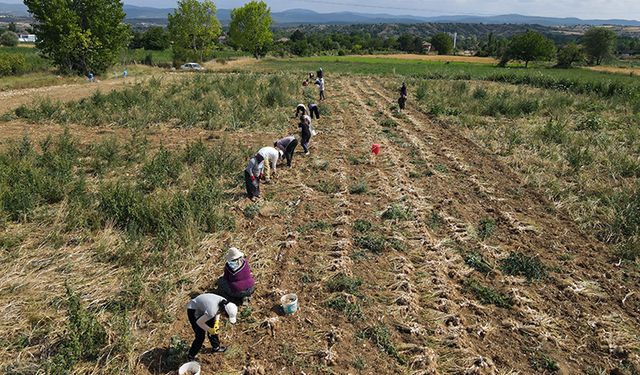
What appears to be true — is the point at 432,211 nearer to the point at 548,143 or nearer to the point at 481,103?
the point at 548,143

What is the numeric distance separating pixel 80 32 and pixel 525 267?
31.3m

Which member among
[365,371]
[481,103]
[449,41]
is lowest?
[365,371]

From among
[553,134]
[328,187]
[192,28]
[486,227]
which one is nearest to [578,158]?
[553,134]

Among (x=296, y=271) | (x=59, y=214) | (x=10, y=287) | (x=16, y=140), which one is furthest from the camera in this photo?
(x=16, y=140)

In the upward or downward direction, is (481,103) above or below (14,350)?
above

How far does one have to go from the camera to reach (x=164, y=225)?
5.96 meters

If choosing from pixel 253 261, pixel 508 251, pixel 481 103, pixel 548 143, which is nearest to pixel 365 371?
pixel 253 261

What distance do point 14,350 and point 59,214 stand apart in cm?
286

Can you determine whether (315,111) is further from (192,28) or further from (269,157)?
(192,28)

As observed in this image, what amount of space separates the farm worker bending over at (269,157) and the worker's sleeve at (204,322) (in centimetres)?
422

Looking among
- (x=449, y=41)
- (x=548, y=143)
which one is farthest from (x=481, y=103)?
(x=449, y=41)

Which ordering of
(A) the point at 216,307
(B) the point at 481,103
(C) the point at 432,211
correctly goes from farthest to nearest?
(B) the point at 481,103 < (C) the point at 432,211 < (A) the point at 216,307

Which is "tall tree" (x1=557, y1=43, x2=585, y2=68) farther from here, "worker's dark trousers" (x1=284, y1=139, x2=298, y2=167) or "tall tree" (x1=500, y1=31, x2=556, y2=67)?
"worker's dark trousers" (x1=284, y1=139, x2=298, y2=167)

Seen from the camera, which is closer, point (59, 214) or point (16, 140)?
point (59, 214)
